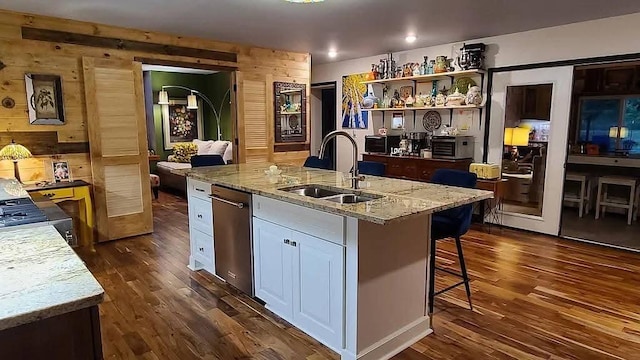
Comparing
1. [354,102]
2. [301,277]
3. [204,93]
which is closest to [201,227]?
[301,277]

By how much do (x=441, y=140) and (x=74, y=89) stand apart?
4362 mm

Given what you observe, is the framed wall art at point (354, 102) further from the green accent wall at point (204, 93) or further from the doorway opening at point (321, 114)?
the green accent wall at point (204, 93)

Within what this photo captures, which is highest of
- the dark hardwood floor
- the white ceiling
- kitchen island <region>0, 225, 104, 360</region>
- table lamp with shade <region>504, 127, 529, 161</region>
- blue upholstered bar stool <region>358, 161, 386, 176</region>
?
the white ceiling

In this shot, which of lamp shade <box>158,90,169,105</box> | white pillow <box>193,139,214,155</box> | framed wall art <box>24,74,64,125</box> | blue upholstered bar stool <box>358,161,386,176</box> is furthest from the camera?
lamp shade <box>158,90,169,105</box>

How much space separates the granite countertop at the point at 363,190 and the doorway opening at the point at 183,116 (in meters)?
4.41

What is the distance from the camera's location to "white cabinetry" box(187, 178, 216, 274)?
11.3 feet

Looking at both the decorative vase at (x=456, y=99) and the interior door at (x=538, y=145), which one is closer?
the interior door at (x=538, y=145)

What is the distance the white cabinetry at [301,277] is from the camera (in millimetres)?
2283

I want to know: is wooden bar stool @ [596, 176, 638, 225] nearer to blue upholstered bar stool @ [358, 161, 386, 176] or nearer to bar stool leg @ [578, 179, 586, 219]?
bar stool leg @ [578, 179, 586, 219]

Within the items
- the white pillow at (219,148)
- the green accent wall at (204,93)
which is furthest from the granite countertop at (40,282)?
the green accent wall at (204,93)

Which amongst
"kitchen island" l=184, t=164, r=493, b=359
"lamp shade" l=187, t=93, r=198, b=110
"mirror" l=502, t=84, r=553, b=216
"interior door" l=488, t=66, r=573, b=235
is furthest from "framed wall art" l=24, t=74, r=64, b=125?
"mirror" l=502, t=84, r=553, b=216

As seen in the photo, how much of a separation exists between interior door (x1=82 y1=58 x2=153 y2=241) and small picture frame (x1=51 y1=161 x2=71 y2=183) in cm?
24

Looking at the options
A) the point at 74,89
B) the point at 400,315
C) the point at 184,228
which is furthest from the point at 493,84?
the point at 74,89

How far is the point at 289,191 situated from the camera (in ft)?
A: 8.80
